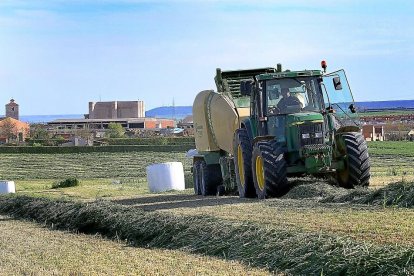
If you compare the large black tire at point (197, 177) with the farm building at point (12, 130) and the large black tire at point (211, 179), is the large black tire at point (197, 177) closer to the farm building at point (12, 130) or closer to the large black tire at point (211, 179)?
the large black tire at point (211, 179)

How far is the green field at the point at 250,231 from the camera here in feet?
34.4

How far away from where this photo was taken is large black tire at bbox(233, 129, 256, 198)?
67.6 feet

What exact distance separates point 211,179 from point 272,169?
6.48 metres

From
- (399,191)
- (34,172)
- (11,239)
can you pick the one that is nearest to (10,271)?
(11,239)

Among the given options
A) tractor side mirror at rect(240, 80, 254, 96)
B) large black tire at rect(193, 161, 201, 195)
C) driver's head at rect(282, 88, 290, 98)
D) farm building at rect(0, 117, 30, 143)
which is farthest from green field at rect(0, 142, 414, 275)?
farm building at rect(0, 117, 30, 143)

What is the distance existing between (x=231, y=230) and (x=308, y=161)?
6.14 meters

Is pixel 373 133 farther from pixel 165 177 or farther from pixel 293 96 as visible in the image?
pixel 293 96

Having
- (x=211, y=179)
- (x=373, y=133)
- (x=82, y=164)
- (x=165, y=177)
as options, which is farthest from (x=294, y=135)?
(x=373, y=133)

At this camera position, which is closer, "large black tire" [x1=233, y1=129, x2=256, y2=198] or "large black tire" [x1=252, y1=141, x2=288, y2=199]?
"large black tire" [x1=252, y1=141, x2=288, y2=199]

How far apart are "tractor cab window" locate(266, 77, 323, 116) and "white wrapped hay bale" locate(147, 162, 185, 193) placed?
13.0 meters

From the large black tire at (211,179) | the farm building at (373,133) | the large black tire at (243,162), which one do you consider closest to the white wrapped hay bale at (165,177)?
the large black tire at (211,179)

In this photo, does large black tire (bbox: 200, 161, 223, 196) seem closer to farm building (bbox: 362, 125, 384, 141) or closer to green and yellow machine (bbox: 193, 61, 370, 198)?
green and yellow machine (bbox: 193, 61, 370, 198)

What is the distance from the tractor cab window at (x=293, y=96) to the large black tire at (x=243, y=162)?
1.10 meters

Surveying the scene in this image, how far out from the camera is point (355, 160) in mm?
18984
